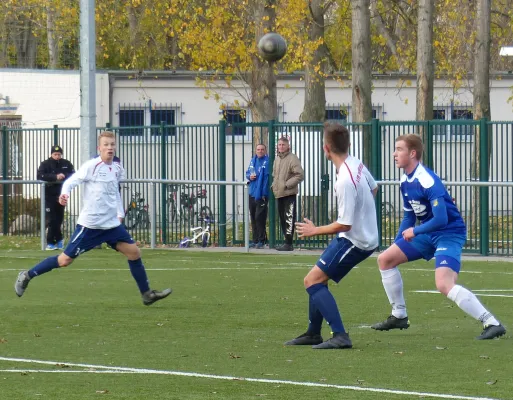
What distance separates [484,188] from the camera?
21.3m

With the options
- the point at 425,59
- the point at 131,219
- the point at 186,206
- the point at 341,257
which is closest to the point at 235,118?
the point at 425,59

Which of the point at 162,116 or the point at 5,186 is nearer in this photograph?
the point at 5,186

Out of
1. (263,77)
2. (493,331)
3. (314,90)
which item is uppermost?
(263,77)

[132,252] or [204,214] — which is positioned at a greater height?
[204,214]

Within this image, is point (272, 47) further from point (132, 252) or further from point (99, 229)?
point (132, 252)

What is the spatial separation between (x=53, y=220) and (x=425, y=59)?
828cm

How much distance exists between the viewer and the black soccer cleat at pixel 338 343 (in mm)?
10055

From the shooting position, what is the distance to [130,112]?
34.2 m

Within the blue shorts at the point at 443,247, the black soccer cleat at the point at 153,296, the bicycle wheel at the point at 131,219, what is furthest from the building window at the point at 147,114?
the blue shorts at the point at 443,247

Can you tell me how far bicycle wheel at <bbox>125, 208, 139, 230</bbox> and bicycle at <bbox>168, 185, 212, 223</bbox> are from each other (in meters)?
0.93

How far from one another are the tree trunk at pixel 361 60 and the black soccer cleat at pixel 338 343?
50.9 ft

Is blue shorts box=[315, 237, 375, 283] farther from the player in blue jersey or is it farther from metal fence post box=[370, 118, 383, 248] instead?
metal fence post box=[370, 118, 383, 248]

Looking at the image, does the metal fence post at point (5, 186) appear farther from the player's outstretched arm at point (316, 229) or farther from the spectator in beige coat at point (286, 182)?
the player's outstretched arm at point (316, 229)

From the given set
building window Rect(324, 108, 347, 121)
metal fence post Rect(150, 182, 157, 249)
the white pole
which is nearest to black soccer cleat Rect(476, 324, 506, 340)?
the white pole
